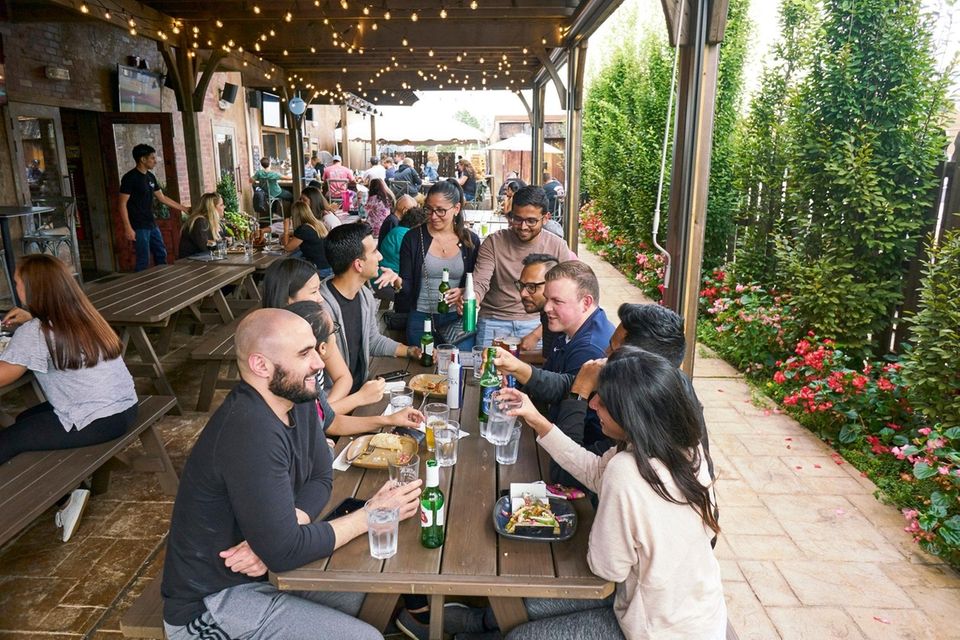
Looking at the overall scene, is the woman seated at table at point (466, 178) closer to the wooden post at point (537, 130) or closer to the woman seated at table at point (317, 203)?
the wooden post at point (537, 130)

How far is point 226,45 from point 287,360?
7.83 m

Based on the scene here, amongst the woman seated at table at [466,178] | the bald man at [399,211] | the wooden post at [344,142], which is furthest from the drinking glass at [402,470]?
the wooden post at [344,142]

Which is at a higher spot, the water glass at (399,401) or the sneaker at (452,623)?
the water glass at (399,401)

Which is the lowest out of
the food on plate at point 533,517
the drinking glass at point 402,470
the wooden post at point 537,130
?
the food on plate at point 533,517

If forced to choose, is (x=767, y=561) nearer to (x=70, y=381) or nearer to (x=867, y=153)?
(x=867, y=153)

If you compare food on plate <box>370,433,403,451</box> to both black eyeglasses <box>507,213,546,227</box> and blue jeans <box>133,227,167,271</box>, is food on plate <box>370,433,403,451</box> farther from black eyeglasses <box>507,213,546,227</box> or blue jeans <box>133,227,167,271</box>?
blue jeans <box>133,227,167,271</box>

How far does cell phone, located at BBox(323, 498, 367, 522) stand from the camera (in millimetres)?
1987

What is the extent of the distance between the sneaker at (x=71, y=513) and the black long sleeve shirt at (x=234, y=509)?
67.8 inches

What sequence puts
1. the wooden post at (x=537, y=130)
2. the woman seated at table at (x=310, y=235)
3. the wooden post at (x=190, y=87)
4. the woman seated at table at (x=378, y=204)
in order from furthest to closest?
the wooden post at (x=537, y=130)
the woman seated at table at (x=378, y=204)
the wooden post at (x=190, y=87)
the woman seated at table at (x=310, y=235)

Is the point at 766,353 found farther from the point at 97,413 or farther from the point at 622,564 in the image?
the point at 97,413

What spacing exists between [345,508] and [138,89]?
9.40 metres

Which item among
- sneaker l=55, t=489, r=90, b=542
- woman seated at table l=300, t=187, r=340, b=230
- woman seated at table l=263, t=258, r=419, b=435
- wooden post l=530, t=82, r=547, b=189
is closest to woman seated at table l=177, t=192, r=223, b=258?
woman seated at table l=300, t=187, r=340, b=230

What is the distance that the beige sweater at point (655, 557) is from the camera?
166 centimetres

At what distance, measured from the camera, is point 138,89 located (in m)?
9.37
